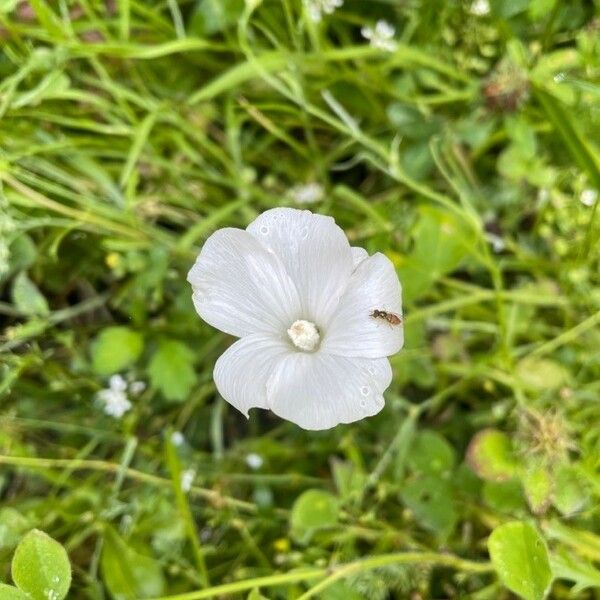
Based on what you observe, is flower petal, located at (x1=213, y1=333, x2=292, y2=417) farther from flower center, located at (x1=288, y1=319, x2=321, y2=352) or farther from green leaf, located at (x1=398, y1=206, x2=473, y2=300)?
green leaf, located at (x1=398, y1=206, x2=473, y2=300)

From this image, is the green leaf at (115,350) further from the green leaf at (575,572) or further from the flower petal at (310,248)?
the green leaf at (575,572)

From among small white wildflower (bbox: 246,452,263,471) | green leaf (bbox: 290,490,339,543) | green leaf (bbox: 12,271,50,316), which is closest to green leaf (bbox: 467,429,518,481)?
green leaf (bbox: 290,490,339,543)

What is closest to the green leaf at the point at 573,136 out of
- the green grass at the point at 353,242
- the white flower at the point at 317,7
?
the green grass at the point at 353,242

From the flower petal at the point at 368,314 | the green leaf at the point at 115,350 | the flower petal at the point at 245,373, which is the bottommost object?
the green leaf at the point at 115,350

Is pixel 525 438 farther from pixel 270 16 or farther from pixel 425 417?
pixel 270 16

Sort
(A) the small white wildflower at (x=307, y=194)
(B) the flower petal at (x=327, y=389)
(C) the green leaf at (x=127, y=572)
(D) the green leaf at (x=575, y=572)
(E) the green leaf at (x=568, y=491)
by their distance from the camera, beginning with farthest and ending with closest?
(A) the small white wildflower at (x=307, y=194) < (C) the green leaf at (x=127, y=572) < (E) the green leaf at (x=568, y=491) < (D) the green leaf at (x=575, y=572) < (B) the flower petal at (x=327, y=389)

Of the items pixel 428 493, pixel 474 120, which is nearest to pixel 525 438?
pixel 428 493
